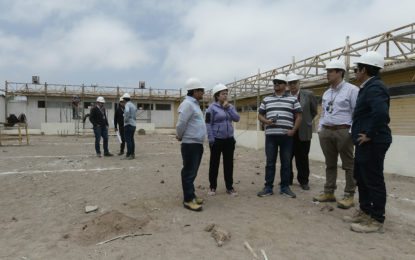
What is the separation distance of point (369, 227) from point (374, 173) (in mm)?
547

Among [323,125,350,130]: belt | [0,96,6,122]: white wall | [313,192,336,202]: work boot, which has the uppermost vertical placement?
[0,96,6,122]: white wall

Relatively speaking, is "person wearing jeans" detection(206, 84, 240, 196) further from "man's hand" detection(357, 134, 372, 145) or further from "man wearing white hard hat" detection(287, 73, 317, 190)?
"man's hand" detection(357, 134, 372, 145)

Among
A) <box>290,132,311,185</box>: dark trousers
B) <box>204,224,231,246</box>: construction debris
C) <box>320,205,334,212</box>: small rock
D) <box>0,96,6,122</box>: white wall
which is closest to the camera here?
<box>204,224,231,246</box>: construction debris

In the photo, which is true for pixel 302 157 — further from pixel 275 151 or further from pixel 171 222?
pixel 171 222

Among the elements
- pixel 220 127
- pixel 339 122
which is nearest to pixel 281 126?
pixel 339 122

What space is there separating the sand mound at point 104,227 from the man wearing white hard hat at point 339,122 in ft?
8.11

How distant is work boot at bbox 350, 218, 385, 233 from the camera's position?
2.76 m

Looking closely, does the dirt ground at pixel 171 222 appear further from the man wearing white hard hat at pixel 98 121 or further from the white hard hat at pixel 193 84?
the man wearing white hard hat at pixel 98 121

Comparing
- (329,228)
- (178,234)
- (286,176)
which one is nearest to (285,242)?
(329,228)

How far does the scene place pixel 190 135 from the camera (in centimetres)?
352

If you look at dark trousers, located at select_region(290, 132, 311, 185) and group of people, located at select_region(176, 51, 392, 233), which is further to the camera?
dark trousers, located at select_region(290, 132, 311, 185)

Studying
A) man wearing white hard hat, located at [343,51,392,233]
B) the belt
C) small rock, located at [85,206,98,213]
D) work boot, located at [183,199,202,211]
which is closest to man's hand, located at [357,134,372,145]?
man wearing white hard hat, located at [343,51,392,233]

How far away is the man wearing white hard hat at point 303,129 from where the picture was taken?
447 cm

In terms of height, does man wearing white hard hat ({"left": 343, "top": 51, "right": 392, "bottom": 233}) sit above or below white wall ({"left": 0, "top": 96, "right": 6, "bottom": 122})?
below
